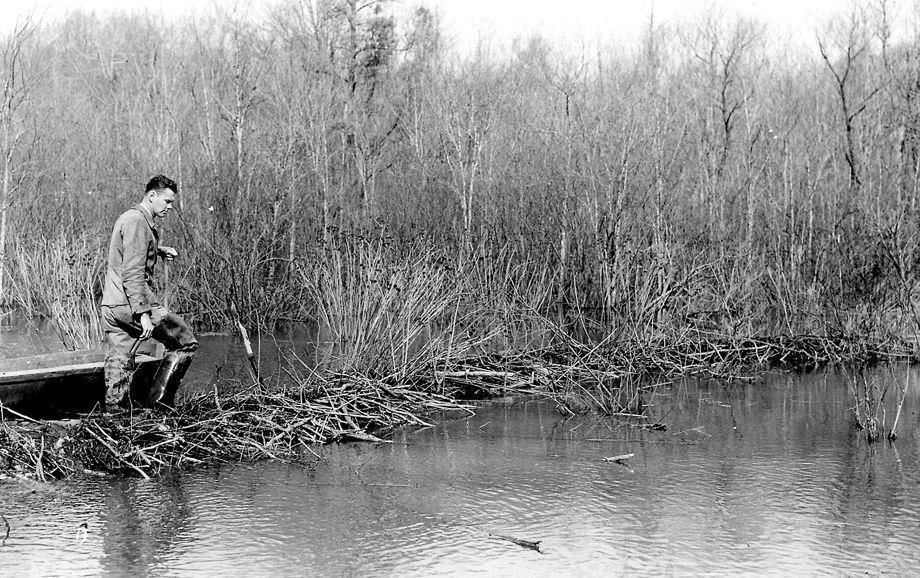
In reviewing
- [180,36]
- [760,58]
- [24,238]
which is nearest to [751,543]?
[24,238]

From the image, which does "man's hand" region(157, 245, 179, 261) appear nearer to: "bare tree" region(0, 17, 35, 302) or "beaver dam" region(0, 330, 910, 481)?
"beaver dam" region(0, 330, 910, 481)

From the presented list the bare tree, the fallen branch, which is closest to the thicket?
the bare tree

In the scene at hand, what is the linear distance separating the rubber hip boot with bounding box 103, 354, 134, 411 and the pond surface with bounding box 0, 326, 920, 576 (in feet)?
3.46

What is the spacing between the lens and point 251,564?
5.35m

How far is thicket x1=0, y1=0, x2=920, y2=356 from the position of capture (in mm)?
12328

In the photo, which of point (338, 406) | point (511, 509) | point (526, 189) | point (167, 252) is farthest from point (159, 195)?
point (526, 189)

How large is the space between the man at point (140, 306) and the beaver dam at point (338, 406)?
272 millimetres

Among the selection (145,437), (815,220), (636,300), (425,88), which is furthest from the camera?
(425,88)

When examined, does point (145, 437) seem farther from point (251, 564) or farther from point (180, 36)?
point (180, 36)

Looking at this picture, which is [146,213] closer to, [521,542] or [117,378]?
A: [117,378]

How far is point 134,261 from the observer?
7617 millimetres

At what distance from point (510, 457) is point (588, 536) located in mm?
2024

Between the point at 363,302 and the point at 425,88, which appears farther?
the point at 425,88

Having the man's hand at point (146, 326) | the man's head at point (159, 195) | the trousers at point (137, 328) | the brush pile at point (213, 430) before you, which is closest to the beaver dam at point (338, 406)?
the brush pile at point (213, 430)
